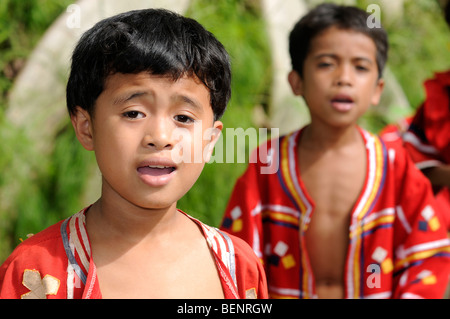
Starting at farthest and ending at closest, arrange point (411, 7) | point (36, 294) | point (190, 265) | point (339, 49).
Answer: point (411, 7) < point (339, 49) < point (190, 265) < point (36, 294)

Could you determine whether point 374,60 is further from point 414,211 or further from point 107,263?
point 107,263

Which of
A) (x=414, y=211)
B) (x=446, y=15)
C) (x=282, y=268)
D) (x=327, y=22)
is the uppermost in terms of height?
(x=446, y=15)

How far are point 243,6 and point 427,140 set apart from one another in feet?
5.65

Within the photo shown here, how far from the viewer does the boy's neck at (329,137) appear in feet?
8.15

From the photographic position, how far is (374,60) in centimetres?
248

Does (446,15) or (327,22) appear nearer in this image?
(327,22)

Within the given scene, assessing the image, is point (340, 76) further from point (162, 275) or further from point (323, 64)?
point (162, 275)

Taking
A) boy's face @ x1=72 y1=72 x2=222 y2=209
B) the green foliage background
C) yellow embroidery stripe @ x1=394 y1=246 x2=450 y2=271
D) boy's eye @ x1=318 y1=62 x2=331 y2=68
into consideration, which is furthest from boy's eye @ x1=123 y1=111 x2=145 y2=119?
the green foliage background

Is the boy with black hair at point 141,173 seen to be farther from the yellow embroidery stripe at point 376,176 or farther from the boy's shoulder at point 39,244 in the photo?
the yellow embroidery stripe at point 376,176

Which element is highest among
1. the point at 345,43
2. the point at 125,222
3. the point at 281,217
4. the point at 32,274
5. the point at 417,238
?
the point at 345,43

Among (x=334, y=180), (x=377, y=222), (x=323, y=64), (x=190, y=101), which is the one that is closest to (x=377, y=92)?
(x=323, y=64)

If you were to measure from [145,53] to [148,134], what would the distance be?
192 millimetres

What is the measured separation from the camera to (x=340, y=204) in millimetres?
2459

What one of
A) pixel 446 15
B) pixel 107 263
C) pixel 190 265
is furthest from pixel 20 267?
pixel 446 15
